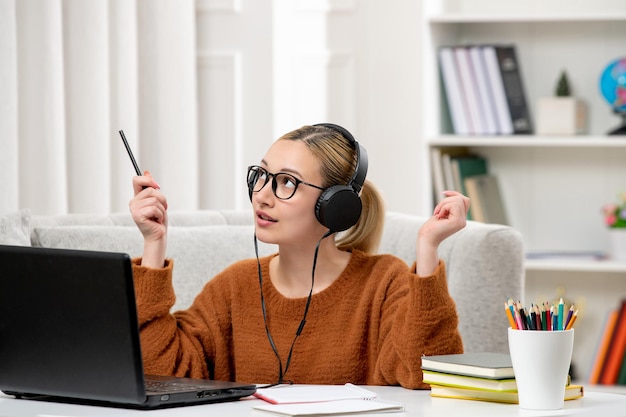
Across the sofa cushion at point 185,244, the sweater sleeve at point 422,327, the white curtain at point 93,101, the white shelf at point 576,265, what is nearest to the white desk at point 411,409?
the sweater sleeve at point 422,327

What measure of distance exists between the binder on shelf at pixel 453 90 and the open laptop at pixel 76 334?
216 cm

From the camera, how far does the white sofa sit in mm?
1925

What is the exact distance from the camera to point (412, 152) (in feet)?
10.7

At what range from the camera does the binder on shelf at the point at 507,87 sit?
3.25m

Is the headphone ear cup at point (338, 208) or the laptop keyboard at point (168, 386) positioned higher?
the headphone ear cup at point (338, 208)

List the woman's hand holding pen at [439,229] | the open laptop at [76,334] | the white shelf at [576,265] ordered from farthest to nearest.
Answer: the white shelf at [576,265]
the woman's hand holding pen at [439,229]
the open laptop at [76,334]

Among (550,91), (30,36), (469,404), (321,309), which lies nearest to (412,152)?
(550,91)

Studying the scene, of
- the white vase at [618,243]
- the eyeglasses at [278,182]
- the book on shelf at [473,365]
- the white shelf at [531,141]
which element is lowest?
the white vase at [618,243]

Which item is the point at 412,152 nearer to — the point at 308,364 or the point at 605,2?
the point at 605,2

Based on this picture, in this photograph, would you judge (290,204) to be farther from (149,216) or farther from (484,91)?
(484,91)

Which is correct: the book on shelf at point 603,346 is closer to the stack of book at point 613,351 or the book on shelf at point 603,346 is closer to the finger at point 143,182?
the stack of book at point 613,351

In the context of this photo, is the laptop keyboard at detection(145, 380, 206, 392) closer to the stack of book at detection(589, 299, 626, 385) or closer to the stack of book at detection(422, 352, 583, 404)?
the stack of book at detection(422, 352, 583, 404)

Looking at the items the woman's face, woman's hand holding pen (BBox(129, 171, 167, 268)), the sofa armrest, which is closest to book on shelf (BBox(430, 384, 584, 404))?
the woman's face

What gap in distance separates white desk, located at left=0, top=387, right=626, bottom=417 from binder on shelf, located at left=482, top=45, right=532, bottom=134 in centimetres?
207
